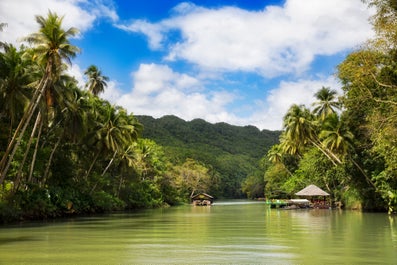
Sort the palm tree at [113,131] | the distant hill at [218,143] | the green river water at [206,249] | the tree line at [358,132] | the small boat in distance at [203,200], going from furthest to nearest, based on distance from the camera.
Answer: the distant hill at [218,143] < the small boat in distance at [203,200] < the palm tree at [113,131] < the tree line at [358,132] < the green river water at [206,249]

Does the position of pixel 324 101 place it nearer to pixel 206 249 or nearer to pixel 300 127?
pixel 300 127

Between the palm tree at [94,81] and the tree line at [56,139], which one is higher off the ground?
the palm tree at [94,81]

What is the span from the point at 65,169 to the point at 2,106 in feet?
40.2

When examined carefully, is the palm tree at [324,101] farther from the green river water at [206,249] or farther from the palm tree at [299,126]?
the green river water at [206,249]

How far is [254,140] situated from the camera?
509ft

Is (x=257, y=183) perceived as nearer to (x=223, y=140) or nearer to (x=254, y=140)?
(x=223, y=140)

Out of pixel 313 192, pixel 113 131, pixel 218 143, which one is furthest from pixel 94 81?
pixel 218 143

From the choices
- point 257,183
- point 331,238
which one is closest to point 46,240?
point 331,238

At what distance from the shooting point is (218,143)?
141 meters

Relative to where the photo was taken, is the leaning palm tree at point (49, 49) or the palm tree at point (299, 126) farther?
the palm tree at point (299, 126)

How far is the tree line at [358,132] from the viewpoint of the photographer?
21.1m

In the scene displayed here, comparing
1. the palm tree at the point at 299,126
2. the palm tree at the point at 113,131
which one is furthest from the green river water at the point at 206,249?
the palm tree at the point at 299,126

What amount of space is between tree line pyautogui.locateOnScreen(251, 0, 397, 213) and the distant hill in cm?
3757

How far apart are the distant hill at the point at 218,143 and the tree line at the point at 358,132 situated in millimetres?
37570
